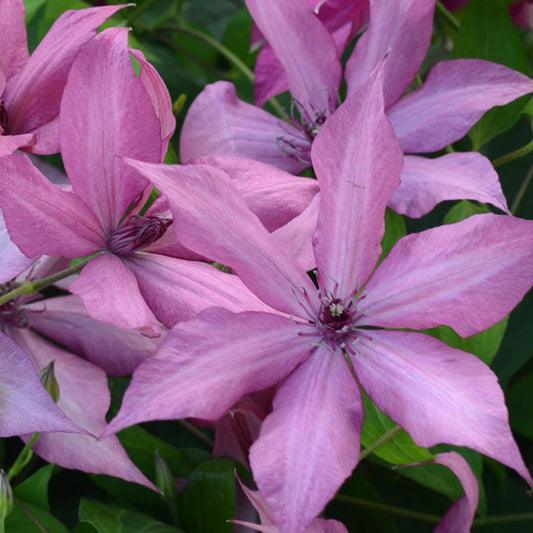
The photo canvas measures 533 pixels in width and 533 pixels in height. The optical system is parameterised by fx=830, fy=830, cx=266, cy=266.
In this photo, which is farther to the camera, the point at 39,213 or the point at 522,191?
the point at 522,191

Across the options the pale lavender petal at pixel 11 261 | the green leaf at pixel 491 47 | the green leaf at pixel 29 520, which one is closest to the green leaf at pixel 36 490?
the green leaf at pixel 29 520

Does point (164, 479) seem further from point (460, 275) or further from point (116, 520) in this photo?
point (460, 275)

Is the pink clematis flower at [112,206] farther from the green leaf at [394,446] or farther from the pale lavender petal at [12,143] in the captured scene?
the green leaf at [394,446]

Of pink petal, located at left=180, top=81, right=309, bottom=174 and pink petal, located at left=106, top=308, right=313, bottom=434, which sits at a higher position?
pink petal, located at left=180, top=81, right=309, bottom=174

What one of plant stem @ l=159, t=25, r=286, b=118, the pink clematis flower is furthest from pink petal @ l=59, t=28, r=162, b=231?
plant stem @ l=159, t=25, r=286, b=118

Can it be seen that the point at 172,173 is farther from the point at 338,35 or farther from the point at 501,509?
the point at 501,509

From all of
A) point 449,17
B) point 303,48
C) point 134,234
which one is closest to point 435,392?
point 134,234

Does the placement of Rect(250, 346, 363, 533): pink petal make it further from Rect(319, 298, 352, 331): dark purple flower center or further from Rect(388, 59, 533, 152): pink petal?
Rect(388, 59, 533, 152): pink petal

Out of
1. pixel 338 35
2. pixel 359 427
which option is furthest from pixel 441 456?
pixel 338 35
